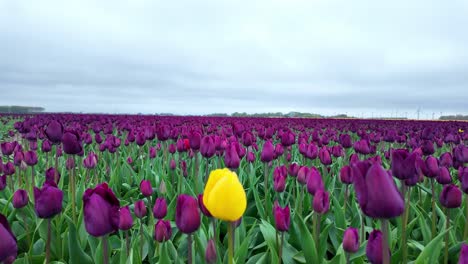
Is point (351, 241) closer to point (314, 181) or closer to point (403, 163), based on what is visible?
point (403, 163)

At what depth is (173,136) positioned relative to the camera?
530 cm

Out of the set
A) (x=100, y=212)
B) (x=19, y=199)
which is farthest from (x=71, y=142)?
(x=100, y=212)

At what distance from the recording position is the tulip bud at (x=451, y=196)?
2.09 metres

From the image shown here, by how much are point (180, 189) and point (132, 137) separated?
241 cm

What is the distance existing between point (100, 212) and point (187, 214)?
348 millimetres

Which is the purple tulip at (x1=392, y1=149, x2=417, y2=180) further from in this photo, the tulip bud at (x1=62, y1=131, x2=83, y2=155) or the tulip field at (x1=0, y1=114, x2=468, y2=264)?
the tulip bud at (x1=62, y1=131, x2=83, y2=155)

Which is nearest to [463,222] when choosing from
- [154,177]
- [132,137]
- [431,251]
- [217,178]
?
[431,251]

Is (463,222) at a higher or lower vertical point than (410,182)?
lower

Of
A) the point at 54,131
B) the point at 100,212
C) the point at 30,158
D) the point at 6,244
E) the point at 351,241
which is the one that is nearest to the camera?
the point at 6,244

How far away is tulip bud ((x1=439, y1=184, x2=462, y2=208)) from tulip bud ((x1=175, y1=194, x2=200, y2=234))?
1.55 m

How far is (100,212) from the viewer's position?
1.44 meters

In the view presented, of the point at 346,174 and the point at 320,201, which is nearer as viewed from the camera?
the point at 320,201

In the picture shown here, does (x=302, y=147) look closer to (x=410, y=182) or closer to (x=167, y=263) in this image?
(x=410, y=182)

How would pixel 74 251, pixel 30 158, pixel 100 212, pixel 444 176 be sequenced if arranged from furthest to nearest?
pixel 30 158 → pixel 444 176 → pixel 74 251 → pixel 100 212
